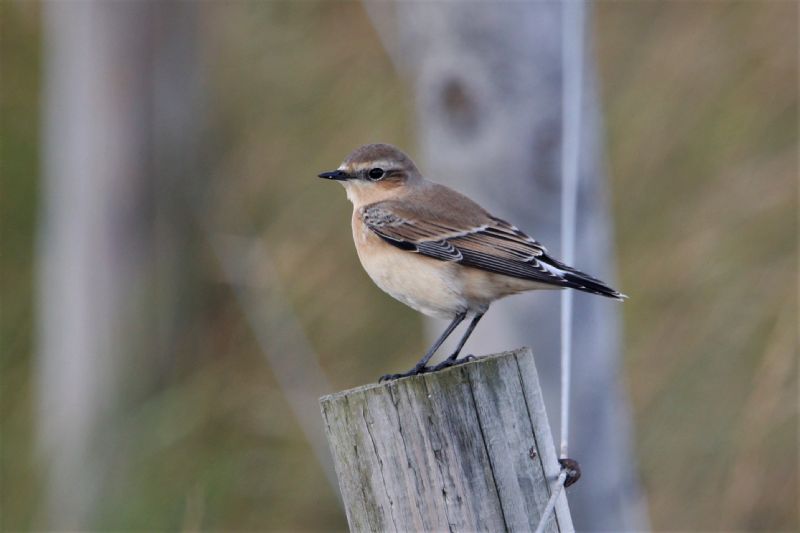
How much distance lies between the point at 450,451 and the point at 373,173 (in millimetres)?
2312

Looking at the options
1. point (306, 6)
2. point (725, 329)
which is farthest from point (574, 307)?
point (306, 6)

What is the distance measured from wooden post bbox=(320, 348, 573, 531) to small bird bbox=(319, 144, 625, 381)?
113cm

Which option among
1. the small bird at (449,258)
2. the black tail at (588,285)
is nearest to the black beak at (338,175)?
the small bird at (449,258)

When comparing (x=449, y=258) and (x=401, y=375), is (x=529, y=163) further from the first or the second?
(x=401, y=375)

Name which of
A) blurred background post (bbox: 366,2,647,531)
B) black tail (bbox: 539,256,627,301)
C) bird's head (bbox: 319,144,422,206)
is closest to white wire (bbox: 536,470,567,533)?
black tail (bbox: 539,256,627,301)

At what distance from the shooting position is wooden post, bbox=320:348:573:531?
260 cm

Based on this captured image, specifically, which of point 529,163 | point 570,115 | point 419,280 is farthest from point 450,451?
point 529,163

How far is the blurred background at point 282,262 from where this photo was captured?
6.42 meters

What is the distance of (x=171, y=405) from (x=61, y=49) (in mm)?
3297

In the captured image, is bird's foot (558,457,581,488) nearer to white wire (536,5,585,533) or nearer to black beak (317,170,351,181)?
white wire (536,5,585,533)

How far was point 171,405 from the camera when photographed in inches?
258

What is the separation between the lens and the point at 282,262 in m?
7.90

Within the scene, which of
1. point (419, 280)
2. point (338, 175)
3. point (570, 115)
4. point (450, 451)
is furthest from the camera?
point (570, 115)

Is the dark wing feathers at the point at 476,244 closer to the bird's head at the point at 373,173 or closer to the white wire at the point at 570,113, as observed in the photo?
the bird's head at the point at 373,173
